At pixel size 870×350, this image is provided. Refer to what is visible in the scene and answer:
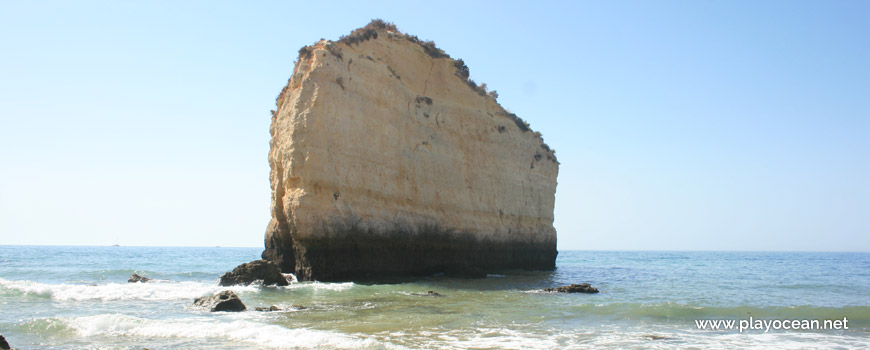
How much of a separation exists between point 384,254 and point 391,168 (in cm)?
295

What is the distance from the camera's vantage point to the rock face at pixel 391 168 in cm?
1741

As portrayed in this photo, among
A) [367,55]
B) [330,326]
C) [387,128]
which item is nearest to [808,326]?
[330,326]

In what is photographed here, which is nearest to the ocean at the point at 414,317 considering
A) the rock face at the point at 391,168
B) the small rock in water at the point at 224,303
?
the small rock in water at the point at 224,303

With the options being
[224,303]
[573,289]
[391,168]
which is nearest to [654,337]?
[573,289]

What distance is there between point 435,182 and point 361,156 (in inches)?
148

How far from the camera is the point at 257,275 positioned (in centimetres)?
1688

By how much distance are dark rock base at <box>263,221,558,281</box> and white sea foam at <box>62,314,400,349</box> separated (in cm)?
644

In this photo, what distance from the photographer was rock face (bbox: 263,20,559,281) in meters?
17.4

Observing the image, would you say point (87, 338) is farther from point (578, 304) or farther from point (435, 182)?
point (435, 182)

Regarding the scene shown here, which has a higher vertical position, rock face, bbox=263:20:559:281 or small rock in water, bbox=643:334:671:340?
rock face, bbox=263:20:559:281

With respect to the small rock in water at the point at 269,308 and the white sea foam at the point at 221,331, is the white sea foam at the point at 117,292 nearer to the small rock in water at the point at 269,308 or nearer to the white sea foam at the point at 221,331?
the small rock in water at the point at 269,308

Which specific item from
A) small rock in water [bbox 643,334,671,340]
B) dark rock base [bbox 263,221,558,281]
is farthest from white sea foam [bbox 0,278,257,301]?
small rock in water [bbox 643,334,671,340]

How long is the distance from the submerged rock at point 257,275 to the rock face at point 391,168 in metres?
1.01

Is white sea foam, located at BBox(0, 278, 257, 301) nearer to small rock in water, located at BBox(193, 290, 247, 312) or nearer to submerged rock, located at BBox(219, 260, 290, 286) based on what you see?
submerged rock, located at BBox(219, 260, 290, 286)
